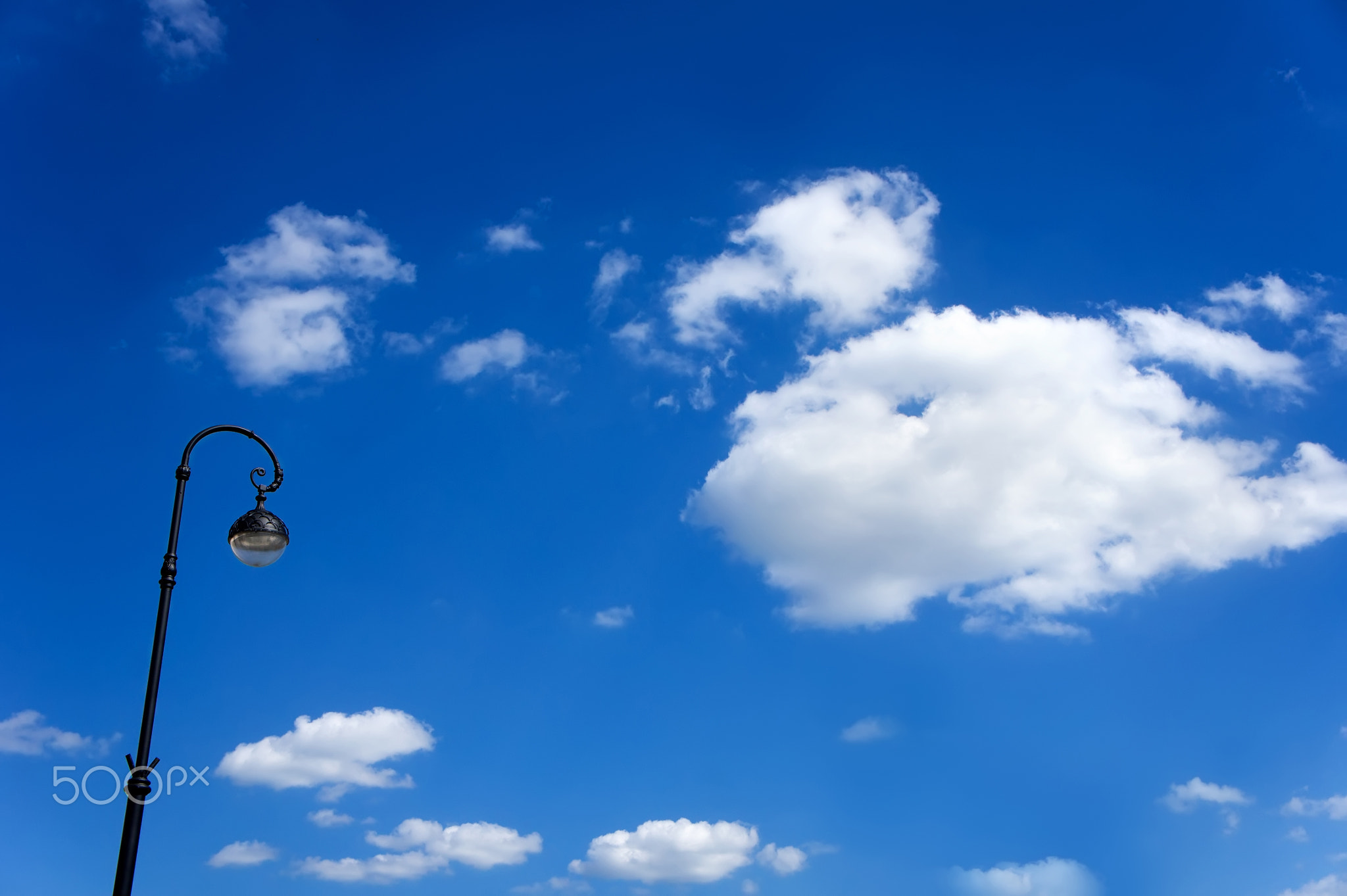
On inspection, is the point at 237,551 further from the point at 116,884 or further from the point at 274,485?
the point at 116,884

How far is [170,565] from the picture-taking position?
15.7 metres

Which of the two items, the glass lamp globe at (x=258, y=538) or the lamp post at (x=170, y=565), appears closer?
the lamp post at (x=170, y=565)

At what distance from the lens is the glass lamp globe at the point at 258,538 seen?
17.1 m

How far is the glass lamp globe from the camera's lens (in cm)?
1708

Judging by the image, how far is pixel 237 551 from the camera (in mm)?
17109

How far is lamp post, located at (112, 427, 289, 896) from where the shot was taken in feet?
45.1

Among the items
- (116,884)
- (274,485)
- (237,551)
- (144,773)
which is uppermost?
(274,485)

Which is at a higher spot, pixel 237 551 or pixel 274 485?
pixel 274 485

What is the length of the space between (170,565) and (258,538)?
164cm

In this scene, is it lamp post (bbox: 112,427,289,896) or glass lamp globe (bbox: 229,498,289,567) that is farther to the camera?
glass lamp globe (bbox: 229,498,289,567)

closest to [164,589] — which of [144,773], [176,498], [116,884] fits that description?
[176,498]

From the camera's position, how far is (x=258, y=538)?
56.2 ft

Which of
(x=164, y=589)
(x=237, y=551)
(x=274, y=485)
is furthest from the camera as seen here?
(x=274, y=485)

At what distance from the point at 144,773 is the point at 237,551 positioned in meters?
3.97
